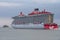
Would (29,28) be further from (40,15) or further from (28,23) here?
(40,15)

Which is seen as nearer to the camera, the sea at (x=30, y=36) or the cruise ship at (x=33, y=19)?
the sea at (x=30, y=36)

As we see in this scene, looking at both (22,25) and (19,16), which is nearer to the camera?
(22,25)

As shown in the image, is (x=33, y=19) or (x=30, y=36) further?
(x=33, y=19)

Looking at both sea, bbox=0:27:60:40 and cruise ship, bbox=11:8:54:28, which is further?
cruise ship, bbox=11:8:54:28

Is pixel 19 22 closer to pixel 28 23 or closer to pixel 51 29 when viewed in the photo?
pixel 28 23

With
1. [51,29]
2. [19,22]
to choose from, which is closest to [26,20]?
[19,22]

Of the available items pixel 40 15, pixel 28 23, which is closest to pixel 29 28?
pixel 28 23
